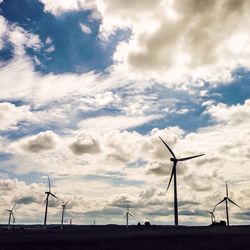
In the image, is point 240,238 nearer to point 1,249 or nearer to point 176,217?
point 176,217

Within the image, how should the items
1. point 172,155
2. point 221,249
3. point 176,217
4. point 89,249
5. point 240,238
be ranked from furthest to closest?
point 172,155 < point 176,217 < point 240,238 < point 89,249 < point 221,249

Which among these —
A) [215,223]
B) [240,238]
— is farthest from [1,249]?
[215,223]

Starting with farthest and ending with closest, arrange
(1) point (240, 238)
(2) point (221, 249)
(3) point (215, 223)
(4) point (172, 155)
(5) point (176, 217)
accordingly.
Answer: (3) point (215, 223) → (4) point (172, 155) → (5) point (176, 217) → (1) point (240, 238) → (2) point (221, 249)

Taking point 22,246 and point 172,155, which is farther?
point 172,155

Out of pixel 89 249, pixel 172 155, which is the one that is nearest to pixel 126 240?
pixel 89 249

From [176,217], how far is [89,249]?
46.2 m

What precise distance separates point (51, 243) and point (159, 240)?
25941 mm

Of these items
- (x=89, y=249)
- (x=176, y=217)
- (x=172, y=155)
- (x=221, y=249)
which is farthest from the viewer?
(x=172, y=155)

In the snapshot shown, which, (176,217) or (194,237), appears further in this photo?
(176,217)

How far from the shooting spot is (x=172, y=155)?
147 meters

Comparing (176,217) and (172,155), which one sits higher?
(172,155)

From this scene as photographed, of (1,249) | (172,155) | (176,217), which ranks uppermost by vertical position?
(172,155)

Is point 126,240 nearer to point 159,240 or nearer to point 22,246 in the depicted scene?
point 159,240

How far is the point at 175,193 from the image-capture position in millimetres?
130125
